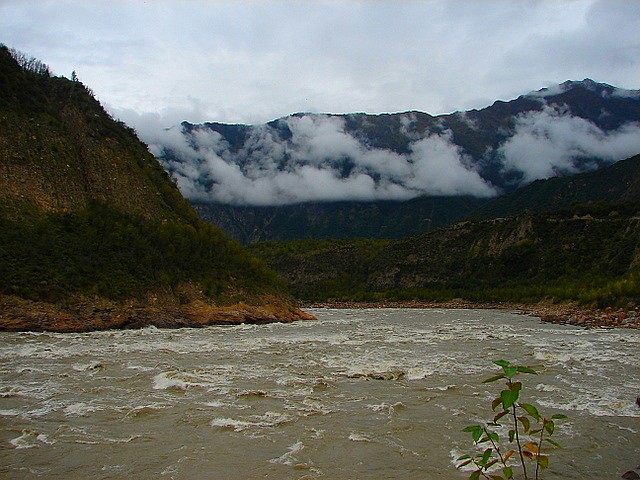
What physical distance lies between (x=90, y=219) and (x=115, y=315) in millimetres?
11231

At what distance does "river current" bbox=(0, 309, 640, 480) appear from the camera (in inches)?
326

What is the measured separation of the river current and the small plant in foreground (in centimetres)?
45

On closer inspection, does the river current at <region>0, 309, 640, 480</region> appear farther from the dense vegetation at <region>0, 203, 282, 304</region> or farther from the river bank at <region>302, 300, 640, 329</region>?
the river bank at <region>302, 300, 640, 329</region>

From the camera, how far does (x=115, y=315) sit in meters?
34.1

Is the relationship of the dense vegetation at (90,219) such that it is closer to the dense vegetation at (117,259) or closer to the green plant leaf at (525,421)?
the dense vegetation at (117,259)

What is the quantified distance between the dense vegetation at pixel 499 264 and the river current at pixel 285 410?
118 ft

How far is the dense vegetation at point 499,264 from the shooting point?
6156 centimetres

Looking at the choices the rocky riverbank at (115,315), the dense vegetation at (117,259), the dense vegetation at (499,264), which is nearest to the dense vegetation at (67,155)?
the dense vegetation at (117,259)

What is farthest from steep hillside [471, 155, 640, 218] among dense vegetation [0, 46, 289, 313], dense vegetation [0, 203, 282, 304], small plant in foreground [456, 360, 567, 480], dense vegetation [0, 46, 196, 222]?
small plant in foreground [456, 360, 567, 480]

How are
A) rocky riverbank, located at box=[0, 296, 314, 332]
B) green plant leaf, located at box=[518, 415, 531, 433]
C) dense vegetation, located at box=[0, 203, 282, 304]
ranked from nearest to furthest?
green plant leaf, located at box=[518, 415, 531, 433]
rocky riverbank, located at box=[0, 296, 314, 332]
dense vegetation, located at box=[0, 203, 282, 304]

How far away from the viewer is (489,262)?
90750 millimetres

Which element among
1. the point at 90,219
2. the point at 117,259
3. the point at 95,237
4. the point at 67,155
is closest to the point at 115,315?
the point at 117,259

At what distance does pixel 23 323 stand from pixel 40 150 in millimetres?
20252

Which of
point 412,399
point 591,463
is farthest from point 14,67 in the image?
point 591,463
